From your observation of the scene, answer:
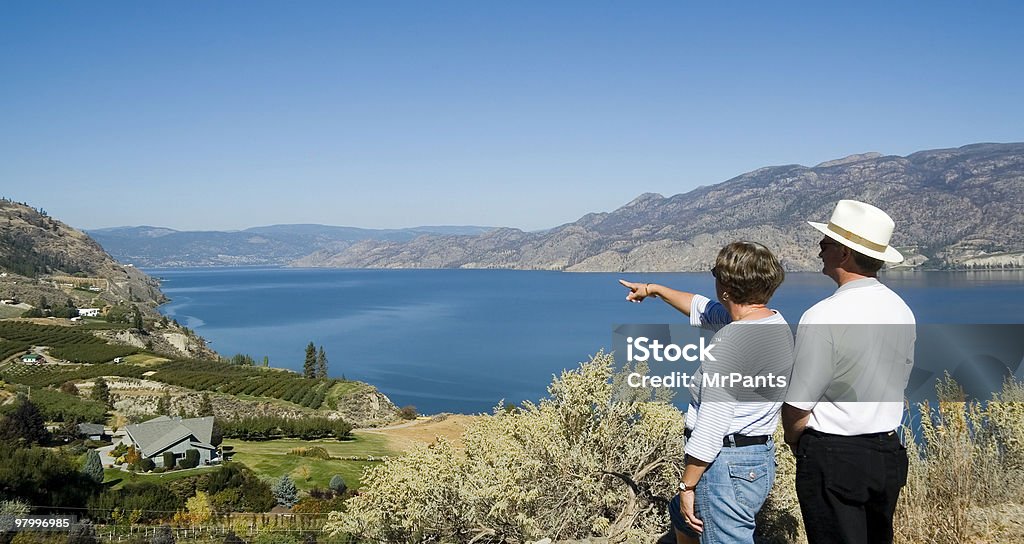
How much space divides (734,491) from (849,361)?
582 mm

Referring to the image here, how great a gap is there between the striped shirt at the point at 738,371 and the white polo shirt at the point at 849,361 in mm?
61

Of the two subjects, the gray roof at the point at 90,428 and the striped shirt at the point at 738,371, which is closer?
the striped shirt at the point at 738,371

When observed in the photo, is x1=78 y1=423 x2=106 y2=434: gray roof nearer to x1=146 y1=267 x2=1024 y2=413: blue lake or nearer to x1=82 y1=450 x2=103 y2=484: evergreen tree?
x1=82 y1=450 x2=103 y2=484: evergreen tree

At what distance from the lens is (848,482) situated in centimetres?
215

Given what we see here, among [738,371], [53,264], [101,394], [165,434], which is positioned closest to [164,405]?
[101,394]

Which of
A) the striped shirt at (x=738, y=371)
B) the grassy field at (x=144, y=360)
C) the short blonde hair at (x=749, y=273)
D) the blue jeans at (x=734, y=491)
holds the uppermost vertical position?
the short blonde hair at (x=749, y=273)

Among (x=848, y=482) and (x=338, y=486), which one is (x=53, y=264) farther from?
(x=848, y=482)

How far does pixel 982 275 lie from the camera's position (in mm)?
113000

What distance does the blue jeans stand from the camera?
7.23 feet

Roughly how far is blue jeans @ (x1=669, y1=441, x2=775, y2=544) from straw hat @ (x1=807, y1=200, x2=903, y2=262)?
2.44ft

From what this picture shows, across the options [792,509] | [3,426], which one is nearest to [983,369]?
[792,509]

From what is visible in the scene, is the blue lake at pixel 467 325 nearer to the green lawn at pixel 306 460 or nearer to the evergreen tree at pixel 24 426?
the green lawn at pixel 306 460

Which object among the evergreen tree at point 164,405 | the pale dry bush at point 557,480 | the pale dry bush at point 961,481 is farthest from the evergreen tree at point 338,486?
the pale dry bush at point 961,481

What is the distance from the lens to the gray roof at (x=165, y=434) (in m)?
24.4
